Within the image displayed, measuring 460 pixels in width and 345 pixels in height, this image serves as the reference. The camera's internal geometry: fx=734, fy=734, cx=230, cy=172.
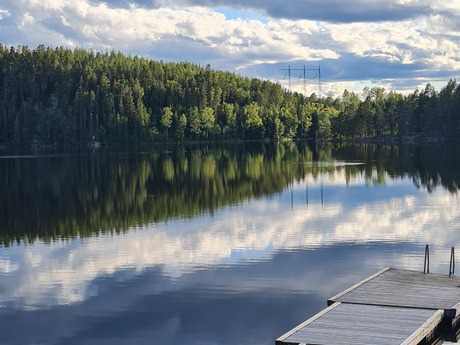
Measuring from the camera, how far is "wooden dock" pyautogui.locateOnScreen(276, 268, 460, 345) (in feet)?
60.2

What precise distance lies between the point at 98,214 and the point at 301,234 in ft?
54.1

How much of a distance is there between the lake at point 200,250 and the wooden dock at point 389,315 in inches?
91.8

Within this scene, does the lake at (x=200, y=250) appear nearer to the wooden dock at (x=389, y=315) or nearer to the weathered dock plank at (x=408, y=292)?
the weathered dock plank at (x=408, y=292)

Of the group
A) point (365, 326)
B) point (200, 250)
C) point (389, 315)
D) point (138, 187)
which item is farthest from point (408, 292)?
point (138, 187)

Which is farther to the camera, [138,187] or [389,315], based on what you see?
[138,187]

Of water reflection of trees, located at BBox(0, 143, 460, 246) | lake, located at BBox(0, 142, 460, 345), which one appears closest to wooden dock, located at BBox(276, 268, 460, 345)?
lake, located at BBox(0, 142, 460, 345)

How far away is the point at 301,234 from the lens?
39.9 meters

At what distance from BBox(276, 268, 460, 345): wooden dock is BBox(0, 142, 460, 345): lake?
2330mm

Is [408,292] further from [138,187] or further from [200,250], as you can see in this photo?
[138,187]

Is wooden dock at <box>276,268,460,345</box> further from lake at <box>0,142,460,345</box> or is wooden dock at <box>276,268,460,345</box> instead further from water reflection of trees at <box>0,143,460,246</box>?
water reflection of trees at <box>0,143,460,246</box>

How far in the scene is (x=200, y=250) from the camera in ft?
116

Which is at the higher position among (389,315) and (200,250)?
(389,315)

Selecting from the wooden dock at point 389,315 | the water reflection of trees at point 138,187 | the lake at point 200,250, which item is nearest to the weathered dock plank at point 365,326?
the wooden dock at point 389,315

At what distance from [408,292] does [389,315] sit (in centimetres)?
289
